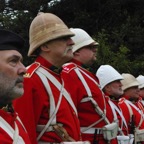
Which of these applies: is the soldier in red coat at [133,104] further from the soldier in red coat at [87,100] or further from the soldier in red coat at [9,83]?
the soldier in red coat at [9,83]

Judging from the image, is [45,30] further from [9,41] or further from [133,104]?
[133,104]

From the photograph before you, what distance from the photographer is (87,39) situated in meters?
5.52

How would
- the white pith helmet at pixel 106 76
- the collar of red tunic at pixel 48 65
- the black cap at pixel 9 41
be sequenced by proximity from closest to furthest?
the black cap at pixel 9 41
the collar of red tunic at pixel 48 65
the white pith helmet at pixel 106 76

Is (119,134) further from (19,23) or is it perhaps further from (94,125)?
(19,23)

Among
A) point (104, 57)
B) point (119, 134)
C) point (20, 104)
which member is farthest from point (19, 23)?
point (20, 104)

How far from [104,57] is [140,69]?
6.82 feet

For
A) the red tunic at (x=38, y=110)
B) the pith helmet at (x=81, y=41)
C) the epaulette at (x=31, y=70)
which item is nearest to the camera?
the red tunic at (x=38, y=110)

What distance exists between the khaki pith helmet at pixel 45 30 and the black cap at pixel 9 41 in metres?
1.06

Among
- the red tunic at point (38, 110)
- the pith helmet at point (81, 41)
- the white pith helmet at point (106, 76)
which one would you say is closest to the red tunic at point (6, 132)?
the red tunic at point (38, 110)

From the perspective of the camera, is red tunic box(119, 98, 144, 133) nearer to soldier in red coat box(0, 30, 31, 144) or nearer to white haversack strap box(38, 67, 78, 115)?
white haversack strap box(38, 67, 78, 115)

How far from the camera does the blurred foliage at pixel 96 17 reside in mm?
17234

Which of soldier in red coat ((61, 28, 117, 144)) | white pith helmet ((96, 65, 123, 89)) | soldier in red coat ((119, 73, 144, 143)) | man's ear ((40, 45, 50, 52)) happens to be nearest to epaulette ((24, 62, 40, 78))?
man's ear ((40, 45, 50, 52))

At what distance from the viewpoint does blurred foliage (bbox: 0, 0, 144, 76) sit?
56.5ft

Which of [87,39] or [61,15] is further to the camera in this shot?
[61,15]
